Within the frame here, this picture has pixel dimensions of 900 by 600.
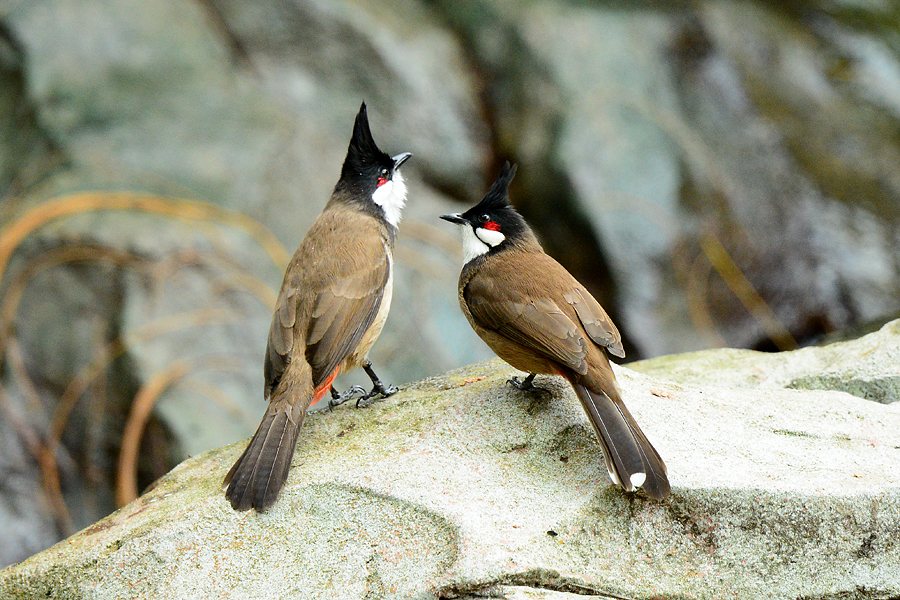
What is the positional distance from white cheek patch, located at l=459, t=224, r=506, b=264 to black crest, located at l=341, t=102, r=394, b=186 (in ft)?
2.59

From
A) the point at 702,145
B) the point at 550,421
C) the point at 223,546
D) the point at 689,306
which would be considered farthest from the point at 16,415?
the point at 702,145

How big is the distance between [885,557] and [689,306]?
12.9ft

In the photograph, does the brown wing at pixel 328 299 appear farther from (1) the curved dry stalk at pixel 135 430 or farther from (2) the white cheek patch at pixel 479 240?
(1) the curved dry stalk at pixel 135 430

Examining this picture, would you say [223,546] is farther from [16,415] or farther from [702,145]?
[702,145]

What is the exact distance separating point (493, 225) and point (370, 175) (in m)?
0.92

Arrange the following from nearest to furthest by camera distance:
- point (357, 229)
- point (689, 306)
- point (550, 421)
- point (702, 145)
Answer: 1. point (550, 421)
2. point (357, 229)
3. point (689, 306)
4. point (702, 145)

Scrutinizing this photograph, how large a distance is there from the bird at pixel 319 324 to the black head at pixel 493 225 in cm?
37

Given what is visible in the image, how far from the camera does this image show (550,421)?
2.68 m

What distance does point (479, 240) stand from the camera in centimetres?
332

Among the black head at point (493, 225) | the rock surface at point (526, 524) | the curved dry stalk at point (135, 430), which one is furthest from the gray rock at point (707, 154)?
the rock surface at point (526, 524)

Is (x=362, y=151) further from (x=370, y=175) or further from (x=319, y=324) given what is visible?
(x=319, y=324)

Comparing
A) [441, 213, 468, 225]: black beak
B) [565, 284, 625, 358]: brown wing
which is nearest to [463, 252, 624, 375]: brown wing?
[565, 284, 625, 358]: brown wing

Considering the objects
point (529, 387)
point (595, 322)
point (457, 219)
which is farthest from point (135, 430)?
point (595, 322)

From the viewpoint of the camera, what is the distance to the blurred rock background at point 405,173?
4895mm
